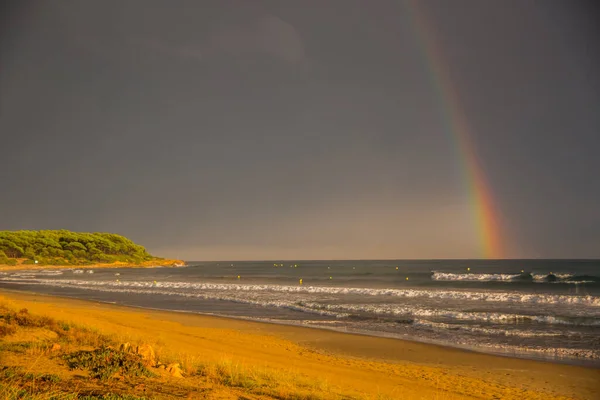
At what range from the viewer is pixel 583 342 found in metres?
17.0

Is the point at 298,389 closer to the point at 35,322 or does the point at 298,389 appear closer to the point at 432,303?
the point at 35,322

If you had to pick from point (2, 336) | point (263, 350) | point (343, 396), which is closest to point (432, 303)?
point (263, 350)

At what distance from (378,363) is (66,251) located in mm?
148281

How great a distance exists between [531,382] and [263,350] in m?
8.84

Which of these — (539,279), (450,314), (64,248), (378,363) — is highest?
(64,248)

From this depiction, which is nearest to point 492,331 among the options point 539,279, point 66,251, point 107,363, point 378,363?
point 378,363

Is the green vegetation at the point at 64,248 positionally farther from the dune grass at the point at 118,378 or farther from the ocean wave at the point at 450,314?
the dune grass at the point at 118,378

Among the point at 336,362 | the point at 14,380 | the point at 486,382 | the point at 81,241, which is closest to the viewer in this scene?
the point at 14,380

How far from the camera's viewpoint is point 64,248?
461ft

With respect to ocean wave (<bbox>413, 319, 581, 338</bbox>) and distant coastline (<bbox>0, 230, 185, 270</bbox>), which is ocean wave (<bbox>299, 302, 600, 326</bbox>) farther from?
distant coastline (<bbox>0, 230, 185, 270</bbox>)

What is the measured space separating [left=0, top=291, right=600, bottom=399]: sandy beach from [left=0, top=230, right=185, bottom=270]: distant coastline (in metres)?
112

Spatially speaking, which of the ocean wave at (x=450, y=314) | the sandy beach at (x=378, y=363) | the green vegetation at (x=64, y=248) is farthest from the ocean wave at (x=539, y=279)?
the green vegetation at (x=64, y=248)

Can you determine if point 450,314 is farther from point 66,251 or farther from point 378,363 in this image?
point 66,251

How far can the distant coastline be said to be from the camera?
4689 inches
